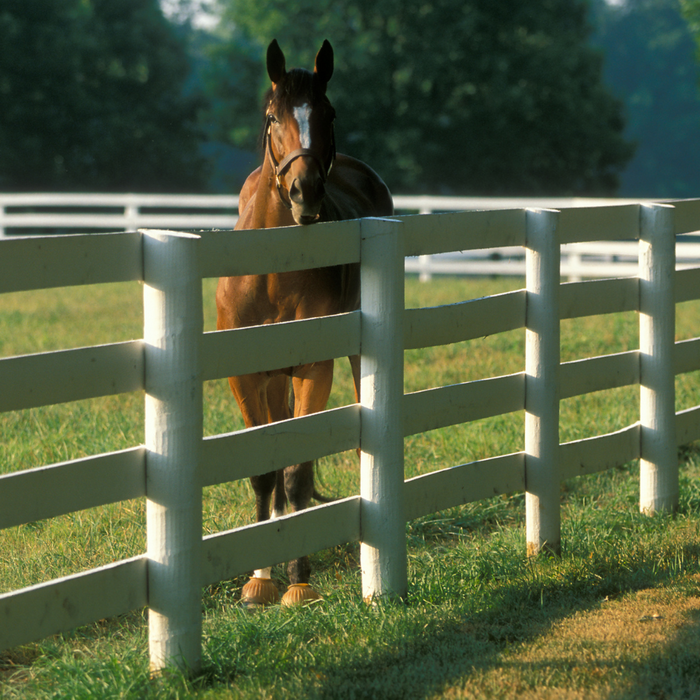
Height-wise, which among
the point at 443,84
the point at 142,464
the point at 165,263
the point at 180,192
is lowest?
the point at 142,464

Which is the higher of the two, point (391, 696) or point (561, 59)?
point (561, 59)

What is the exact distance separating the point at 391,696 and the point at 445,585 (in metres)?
1.00

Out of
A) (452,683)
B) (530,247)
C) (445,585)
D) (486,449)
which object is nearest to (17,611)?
(452,683)

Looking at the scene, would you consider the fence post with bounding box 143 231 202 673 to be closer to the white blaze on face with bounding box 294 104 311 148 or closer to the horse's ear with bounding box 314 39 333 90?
the white blaze on face with bounding box 294 104 311 148

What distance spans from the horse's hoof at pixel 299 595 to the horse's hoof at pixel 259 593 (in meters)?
0.09

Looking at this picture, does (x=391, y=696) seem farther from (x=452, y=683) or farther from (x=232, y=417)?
(x=232, y=417)

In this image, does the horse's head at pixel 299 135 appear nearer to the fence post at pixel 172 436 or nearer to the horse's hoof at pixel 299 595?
the fence post at pixel 172 436

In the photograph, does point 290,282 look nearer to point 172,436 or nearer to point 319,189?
point 319,189

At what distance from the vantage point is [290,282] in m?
4.16

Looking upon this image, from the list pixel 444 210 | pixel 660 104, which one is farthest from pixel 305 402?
pixel 660 104

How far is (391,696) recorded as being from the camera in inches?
117

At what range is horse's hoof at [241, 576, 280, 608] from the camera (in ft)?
13.1

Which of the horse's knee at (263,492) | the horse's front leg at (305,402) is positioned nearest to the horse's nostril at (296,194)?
the horse's front leg at (305,402)

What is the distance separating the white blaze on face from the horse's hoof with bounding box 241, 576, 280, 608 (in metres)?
1.83
